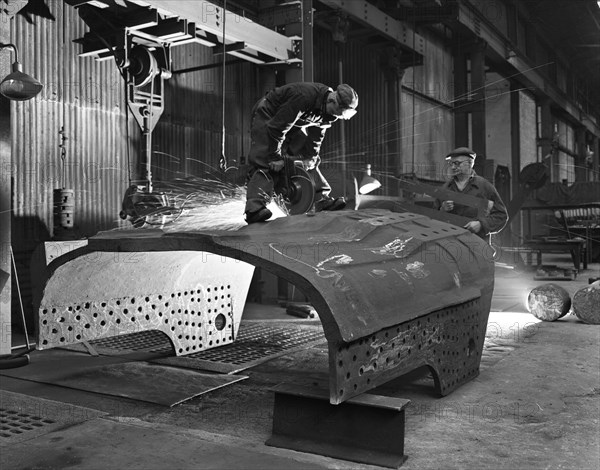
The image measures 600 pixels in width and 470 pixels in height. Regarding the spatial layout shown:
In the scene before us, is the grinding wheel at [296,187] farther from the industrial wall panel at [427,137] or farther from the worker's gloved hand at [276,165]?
the industrial wall panel at [427,137]

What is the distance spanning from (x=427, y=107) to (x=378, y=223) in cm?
1275

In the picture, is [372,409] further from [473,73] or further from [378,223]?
[473,73]

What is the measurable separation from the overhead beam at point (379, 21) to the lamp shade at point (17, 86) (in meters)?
5.71

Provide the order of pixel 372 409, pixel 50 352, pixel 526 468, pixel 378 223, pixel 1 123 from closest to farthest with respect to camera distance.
→ 1. pixel 526 468
2. pixel 372 409
3. pixel 378 223
4. pixel 1 123
5. pixel 50 352

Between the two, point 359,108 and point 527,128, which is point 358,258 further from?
point 527,128

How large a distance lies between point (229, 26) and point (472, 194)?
10.8ft

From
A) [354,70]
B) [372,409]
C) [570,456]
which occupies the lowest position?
[570,456]

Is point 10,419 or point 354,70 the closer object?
point 10,419

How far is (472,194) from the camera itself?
6926 millimetres

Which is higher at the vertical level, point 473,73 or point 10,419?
point 473,73

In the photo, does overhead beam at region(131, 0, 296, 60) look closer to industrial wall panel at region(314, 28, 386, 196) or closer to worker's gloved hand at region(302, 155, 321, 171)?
worker's gloved hand at region(302, 155, 321, 171)

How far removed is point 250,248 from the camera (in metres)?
3.40

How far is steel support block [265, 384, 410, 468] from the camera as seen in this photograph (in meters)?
3.08

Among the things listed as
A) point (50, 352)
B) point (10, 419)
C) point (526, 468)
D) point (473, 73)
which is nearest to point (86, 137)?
point (50, 352)
